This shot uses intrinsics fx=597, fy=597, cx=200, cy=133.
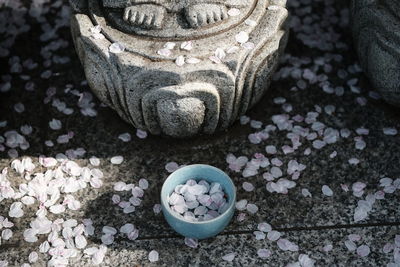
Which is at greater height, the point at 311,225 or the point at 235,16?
the point at 235,16

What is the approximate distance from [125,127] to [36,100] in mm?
690

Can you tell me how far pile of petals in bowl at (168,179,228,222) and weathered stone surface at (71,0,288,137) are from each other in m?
0.40

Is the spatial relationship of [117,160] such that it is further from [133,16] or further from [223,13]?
[223,13]

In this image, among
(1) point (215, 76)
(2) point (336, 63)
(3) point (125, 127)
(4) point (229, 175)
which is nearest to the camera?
(1) point (215, 76)

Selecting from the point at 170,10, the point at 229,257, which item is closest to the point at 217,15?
the point at 170,10

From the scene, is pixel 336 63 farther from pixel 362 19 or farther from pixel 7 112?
pixel 7 112

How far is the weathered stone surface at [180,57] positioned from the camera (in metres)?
3.33

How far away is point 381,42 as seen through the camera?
367 cm

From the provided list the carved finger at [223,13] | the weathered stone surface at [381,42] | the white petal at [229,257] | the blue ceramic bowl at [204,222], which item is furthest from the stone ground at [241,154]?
the carved finger at [223,13]

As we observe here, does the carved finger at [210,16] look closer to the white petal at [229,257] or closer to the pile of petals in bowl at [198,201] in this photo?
the pile of petals in bowl at [198,201]

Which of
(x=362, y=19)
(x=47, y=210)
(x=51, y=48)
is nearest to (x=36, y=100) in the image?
(x=51, y=48)

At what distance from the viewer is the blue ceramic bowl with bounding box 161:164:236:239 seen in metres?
3.18

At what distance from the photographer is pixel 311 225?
3.40 metres

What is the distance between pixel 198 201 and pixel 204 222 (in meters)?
0.21
